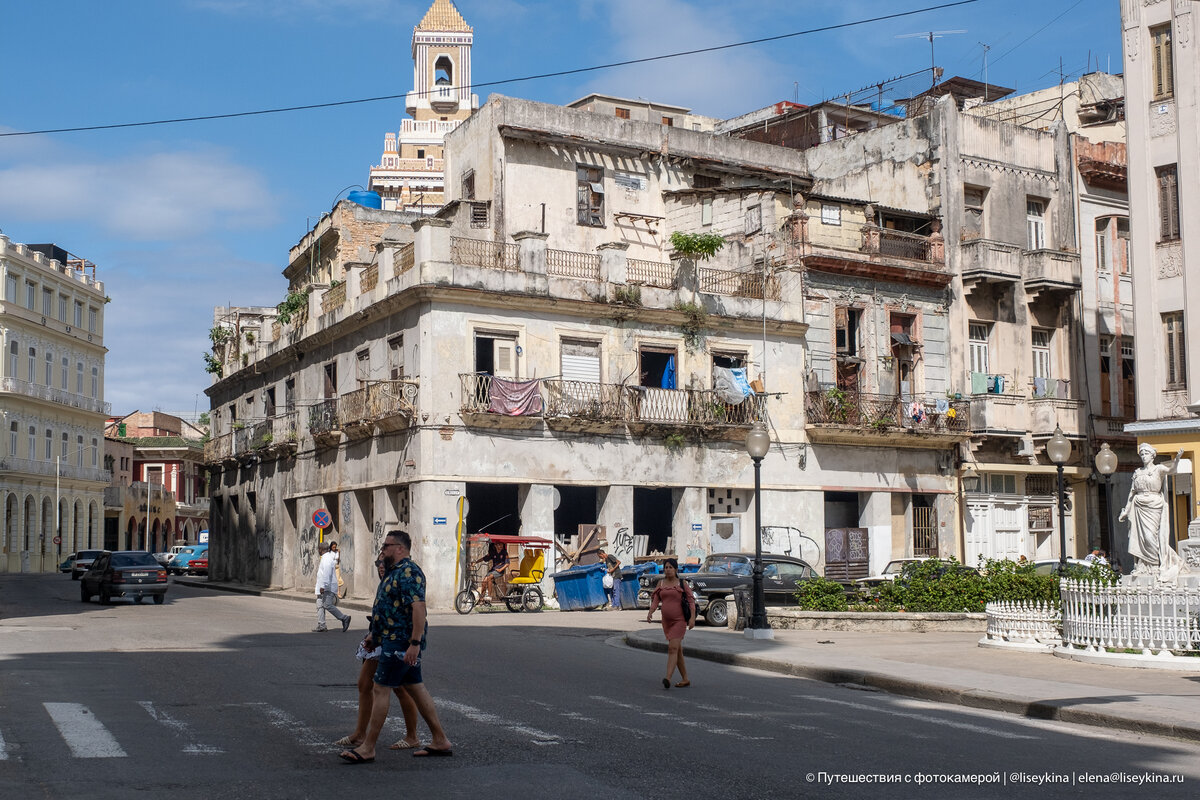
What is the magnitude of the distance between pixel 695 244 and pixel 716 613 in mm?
12587

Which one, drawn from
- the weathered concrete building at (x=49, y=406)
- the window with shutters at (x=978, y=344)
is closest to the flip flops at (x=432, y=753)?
the window with shutters at (x=978, y=344)

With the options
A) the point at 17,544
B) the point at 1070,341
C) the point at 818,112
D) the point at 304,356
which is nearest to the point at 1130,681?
the point at 1070,341

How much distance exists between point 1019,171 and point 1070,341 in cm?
557

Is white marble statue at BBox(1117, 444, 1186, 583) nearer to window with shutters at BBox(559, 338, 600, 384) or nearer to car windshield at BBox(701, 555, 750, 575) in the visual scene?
car windshield at BBox(701, 555, 750, 575)

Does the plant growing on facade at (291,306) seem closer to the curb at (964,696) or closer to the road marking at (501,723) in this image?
the curb at (964,696)

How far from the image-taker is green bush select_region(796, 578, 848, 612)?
23.2 m

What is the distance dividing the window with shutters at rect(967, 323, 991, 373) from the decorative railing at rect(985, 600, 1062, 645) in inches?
846

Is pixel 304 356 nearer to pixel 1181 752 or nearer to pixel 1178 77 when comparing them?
pixel 1178 77

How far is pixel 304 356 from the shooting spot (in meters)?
41.8

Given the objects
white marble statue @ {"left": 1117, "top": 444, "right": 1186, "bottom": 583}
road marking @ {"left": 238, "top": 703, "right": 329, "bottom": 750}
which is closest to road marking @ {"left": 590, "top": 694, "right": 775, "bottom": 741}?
road marking @ {"left": 238, "top": 703, "right": 329, "bottom": 750}

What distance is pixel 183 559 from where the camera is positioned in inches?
2532

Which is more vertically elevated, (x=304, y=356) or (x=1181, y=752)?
(x=304, y=356)

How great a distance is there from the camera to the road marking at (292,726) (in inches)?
405

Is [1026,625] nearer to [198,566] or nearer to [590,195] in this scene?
[590,195]
